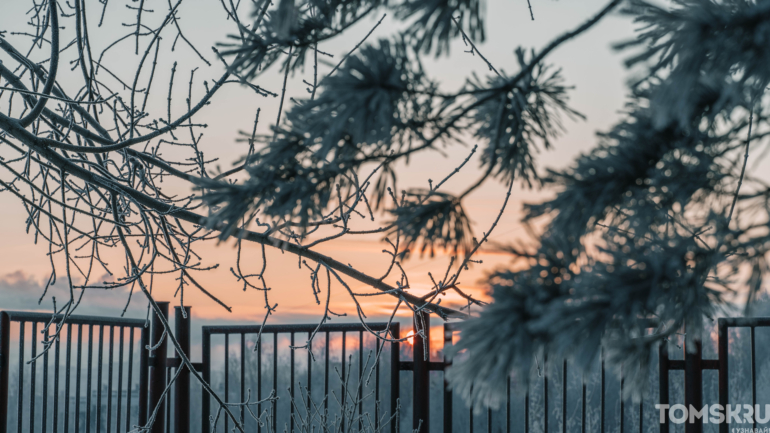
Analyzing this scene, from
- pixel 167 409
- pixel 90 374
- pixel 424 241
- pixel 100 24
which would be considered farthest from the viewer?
pixel 167 409

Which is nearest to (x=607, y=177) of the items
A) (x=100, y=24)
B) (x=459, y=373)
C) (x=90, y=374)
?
(x=459, y=373)

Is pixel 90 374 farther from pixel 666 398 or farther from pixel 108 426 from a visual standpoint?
pixel 666 398

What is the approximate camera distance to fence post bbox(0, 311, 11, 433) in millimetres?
2627

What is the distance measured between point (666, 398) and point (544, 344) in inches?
105

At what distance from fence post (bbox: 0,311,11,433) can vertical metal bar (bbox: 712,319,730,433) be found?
3483 millimetres

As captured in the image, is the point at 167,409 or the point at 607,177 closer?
the point at 607,177

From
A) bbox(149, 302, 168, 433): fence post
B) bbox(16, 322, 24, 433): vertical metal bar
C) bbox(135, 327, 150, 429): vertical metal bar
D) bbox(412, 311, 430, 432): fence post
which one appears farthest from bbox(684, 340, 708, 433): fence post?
bbox(16, 322, 24, 433): vertical metal bar

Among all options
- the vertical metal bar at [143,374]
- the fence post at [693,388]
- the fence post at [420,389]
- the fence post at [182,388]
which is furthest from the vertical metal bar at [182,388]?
the fence post at [693,388]

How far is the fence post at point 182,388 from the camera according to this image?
3.13 meters

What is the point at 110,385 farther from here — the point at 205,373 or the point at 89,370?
the point at 205,373

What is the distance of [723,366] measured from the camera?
286cm

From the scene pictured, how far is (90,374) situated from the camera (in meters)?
2.89

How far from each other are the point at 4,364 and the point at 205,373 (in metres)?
0.97

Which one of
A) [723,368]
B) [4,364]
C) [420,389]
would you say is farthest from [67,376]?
[723,368]
